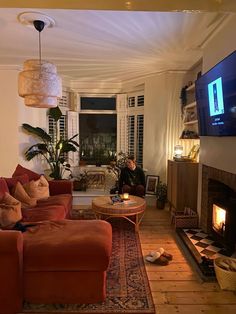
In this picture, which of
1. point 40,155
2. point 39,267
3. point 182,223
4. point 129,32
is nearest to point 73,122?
point 40,155

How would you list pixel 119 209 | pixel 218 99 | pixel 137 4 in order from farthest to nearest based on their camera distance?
pixel 119 209 < pixel 218 99 < pixel 137 4

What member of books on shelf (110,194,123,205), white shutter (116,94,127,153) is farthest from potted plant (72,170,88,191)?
books on shelf (110,194,123,205)

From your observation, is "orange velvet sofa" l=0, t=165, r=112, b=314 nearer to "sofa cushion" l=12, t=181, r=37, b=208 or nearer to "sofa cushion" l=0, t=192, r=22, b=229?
"sofa cushion" l=0, t=192, r=22, b=229

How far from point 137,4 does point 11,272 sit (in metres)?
2.25

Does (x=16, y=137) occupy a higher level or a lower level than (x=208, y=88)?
lower

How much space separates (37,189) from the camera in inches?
152

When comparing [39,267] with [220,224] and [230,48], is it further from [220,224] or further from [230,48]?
[230,48]

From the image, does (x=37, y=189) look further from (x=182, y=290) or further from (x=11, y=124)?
(x=182, y=290)

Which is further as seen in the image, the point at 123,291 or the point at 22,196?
the point at 22,196

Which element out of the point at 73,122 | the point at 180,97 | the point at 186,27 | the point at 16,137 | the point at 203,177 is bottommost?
the point at 203,177

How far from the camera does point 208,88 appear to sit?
3.23m

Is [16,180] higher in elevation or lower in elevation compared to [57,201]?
higher

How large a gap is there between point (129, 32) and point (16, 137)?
310cm

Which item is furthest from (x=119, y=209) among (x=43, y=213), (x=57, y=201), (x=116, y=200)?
(x=43, y=213)
